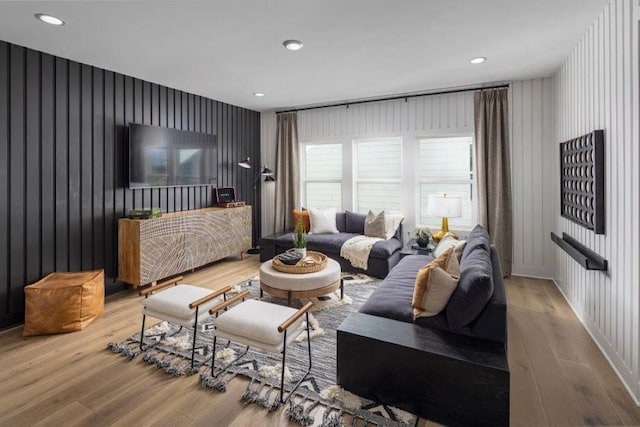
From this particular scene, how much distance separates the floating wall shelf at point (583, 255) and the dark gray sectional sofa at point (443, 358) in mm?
984

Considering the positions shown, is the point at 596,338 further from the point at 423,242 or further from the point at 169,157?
the point at 169,157

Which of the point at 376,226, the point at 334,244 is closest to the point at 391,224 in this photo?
the point at 376,226

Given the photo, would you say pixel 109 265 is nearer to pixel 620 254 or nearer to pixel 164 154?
pixel 164 154

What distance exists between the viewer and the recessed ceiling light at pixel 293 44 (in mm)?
2994

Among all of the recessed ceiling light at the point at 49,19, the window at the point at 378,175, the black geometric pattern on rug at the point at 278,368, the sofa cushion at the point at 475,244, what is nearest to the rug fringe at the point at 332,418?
the black geometric pattern on rug at the point at 278,368

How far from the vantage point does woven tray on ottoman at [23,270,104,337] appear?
2848mm

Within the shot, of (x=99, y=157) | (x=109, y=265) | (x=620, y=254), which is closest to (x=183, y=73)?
(x=99, y=157)

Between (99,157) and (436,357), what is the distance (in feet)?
12.5

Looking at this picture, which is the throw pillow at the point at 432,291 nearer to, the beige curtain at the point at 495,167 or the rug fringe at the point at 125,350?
the rug fringe at the point at 125,350

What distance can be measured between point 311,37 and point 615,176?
251 centimetres

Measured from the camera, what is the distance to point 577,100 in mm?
3143

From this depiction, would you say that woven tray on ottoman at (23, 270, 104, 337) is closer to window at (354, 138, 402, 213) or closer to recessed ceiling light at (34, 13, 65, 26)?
recessed ceiling light at (34, 13, 65, 26)

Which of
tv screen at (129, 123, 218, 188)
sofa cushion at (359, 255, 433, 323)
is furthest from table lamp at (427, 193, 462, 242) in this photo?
tv screen at (129, 123, 218, 188)

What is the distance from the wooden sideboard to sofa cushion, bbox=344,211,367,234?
1.64 metres
